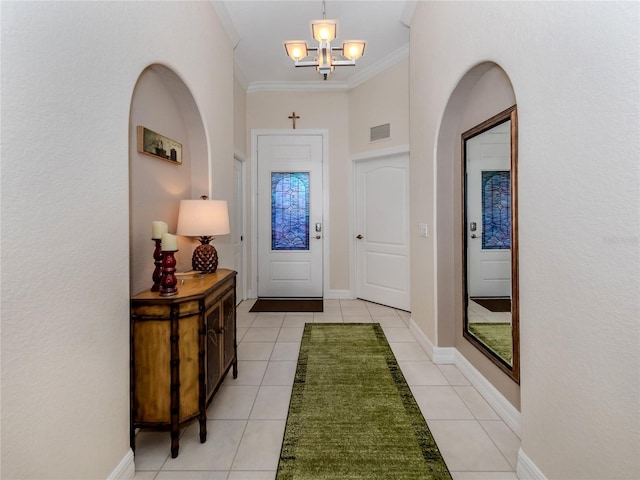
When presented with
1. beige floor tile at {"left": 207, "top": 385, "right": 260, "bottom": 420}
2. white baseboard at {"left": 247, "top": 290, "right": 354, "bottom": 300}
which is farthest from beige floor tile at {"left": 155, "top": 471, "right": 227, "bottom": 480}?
white baseboard at {"left": 247, "top": 290, "right": 354, "bottom": 300}

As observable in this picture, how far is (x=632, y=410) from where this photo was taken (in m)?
0.98

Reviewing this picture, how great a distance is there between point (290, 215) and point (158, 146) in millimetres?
2858

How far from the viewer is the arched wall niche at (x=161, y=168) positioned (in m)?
1.91

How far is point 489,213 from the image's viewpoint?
2.24 meters

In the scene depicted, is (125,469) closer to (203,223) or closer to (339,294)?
(203,223)

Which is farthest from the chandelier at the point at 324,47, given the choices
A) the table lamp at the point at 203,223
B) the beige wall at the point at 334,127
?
the beige wall at the point at 334,127

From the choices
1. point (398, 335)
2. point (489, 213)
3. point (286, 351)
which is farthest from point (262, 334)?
point (489, 213)

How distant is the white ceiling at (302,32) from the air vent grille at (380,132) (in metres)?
0.74

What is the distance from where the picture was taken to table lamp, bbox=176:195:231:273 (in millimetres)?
2180

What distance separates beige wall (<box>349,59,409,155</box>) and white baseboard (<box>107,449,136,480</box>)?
3890 millimetres

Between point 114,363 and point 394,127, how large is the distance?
3848mm

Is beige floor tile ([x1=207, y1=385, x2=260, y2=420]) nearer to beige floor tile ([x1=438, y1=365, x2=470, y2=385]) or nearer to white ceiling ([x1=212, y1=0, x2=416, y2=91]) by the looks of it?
beige floor tile ([x1=438, y1=365, x2=470, y2=385])

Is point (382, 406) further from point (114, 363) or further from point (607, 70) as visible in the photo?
point (607, 70)

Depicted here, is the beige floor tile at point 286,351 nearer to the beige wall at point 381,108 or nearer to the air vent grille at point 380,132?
the beige wall at point 381,108
